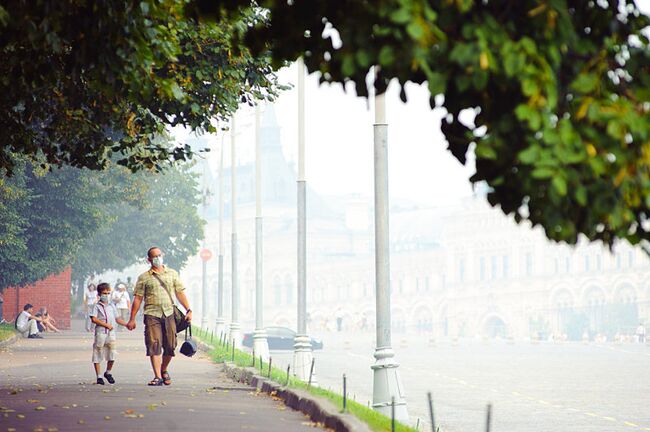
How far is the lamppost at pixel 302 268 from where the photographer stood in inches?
1044

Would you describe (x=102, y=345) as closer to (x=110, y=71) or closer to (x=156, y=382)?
(x=156, y=382)

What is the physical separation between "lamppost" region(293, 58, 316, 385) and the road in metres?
1.91

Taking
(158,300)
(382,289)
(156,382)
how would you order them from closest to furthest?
(382,289)
(158,300)
(156,382)

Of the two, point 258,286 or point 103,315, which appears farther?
point 258,286

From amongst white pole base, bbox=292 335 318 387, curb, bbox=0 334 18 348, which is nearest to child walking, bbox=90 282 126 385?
white pole base, bbox=292 335 318 387

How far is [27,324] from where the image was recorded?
1817 inches

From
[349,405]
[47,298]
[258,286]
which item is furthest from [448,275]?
[349,405]

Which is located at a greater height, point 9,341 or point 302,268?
point 302,268

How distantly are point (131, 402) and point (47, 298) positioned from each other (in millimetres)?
44415

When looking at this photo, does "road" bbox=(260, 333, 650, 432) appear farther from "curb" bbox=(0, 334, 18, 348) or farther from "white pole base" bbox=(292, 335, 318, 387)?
"curb" bbox=(0, 334, 18, 348)

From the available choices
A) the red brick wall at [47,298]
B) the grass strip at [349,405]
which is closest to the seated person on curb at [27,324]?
the red brick wall at [47,298]

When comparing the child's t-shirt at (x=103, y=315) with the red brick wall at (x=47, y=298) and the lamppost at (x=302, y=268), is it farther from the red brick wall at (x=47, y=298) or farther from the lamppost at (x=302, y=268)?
the red brick wall at (x=47, y=298)

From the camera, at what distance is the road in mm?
24281

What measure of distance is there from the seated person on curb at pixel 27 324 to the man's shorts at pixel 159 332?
28043 mm
